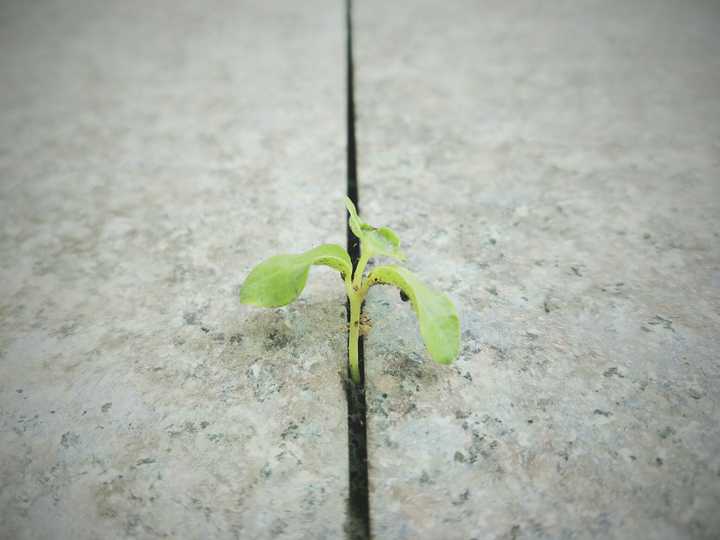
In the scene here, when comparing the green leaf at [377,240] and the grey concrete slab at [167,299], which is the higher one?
the green leaf at [377,240]

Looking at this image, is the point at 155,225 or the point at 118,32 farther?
the point at 118,32

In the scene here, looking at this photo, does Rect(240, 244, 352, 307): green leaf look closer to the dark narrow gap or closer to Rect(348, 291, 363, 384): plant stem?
Rect(348, 291, 363, 384): plant stem

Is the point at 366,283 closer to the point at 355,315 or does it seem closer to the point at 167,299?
the point at 355,315

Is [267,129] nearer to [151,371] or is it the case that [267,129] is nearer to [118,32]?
[151,371]

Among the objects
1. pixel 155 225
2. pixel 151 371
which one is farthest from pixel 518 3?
pixel 151 371

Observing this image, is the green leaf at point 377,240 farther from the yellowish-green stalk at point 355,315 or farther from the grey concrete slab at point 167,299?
the grey concrete slab at point 167,299

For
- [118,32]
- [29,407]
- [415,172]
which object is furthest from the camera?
[118,32]

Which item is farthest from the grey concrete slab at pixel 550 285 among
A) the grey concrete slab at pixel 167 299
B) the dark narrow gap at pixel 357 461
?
the grey concrete slab at pixel 167 299

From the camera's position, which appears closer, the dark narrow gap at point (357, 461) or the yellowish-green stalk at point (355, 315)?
the dark narrow gap at point (357, 461)
